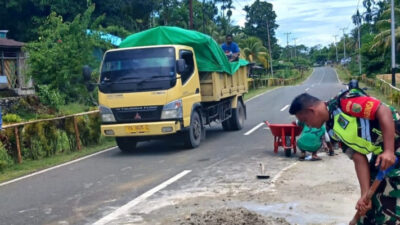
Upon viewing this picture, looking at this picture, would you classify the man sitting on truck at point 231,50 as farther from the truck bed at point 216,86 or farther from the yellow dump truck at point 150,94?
the yellow dump truck at point 150,94

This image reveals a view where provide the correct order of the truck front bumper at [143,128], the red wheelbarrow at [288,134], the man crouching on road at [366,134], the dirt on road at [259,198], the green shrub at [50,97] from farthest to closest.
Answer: the green shrub at [50,97] < the truck front bumper at [143,128] < the red wheelbarrow at [288,134] < the dirt on road at [259,198] < the man crouching on road at [366,134]

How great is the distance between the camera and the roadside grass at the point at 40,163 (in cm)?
1047

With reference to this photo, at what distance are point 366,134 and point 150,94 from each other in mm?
8351

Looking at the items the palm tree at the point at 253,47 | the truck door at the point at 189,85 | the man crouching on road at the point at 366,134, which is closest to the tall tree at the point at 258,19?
the palm tree at the point at 253,47

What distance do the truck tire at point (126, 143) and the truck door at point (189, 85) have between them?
162 cm

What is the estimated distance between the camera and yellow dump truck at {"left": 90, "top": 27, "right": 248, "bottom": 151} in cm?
1146

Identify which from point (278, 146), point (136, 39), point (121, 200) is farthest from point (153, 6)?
point (121, 200)

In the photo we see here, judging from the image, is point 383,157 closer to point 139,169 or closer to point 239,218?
point 239,218

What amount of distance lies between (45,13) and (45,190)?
3110cm

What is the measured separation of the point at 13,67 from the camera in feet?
97.5

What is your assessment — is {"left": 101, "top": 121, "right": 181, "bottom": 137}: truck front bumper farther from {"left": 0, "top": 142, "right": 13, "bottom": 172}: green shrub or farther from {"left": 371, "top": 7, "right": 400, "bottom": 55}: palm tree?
{"left": 371, "top": 7, "right": 400, "bottom": 55}: palm tree

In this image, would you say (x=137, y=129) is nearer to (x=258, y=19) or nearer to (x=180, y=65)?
(x=180, y=65)

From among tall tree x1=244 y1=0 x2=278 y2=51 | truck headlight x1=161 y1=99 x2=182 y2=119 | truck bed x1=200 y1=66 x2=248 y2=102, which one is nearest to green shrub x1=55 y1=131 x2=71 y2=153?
truck headlight x1=161 y1=99 x2=182 y2=119

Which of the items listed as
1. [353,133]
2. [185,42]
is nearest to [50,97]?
[185,42]
